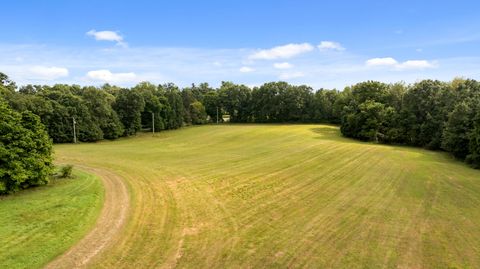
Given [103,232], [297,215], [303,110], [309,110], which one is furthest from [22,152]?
[303,110]

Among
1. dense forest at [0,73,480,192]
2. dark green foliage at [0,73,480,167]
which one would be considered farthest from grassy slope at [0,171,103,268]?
dark green foliage at [0,73,480,167]

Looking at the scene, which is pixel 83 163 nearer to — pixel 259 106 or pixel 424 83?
pixel 424 83

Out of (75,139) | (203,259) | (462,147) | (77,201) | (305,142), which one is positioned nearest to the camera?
(203,259)

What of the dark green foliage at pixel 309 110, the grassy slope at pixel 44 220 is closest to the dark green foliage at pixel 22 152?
the grassy slope at pixel 44 220

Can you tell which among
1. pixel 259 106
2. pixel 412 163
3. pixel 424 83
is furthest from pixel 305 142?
pixel 259 106

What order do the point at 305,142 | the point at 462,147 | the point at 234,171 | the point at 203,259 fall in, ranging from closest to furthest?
the point at 203,259 < the point at 234,171 < the point at 462,147 < the point at 305,142

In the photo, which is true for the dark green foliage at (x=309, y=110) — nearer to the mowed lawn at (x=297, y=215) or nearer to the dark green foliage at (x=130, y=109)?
the dark green foliage at (x=130, y=109)
